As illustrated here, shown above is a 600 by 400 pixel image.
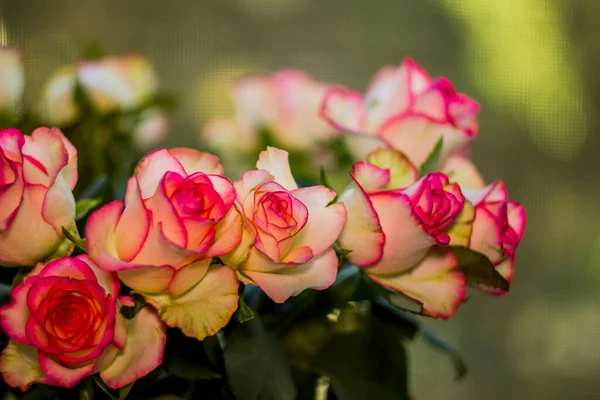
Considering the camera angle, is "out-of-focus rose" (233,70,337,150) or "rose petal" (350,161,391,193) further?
"out-of-focus rose" (233,70,337,150)

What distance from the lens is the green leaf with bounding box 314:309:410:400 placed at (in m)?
0.35

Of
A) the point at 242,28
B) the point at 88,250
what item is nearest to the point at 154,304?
the point at 88,250

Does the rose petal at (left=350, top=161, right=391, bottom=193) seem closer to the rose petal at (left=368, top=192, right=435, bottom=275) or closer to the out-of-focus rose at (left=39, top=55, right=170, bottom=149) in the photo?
the rose petal at (left=368, top=192, right=435, bottom=275)

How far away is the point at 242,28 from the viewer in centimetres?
91

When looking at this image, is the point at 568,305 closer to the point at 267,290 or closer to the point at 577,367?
the point at 577,367

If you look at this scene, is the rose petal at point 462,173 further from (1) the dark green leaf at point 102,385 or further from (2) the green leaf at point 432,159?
(1) the dark green leaf at point 102,385

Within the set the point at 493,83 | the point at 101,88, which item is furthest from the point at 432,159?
the point at 493,83

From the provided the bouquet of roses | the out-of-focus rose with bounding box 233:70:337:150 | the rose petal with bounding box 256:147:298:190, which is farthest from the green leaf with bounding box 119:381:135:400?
the out-of-focus rose with bounding box 233:70:337:150

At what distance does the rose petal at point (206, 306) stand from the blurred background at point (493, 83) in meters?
0.65

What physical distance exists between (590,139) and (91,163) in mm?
703

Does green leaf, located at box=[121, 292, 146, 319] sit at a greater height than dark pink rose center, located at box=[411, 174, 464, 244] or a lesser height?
lesser

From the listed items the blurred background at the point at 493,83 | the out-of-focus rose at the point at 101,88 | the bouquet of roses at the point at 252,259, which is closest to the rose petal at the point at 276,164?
the bouquet of roses at the point at 252,259

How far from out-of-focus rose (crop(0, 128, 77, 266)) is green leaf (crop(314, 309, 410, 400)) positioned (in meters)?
0.16

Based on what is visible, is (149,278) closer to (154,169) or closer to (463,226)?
(154,169)
